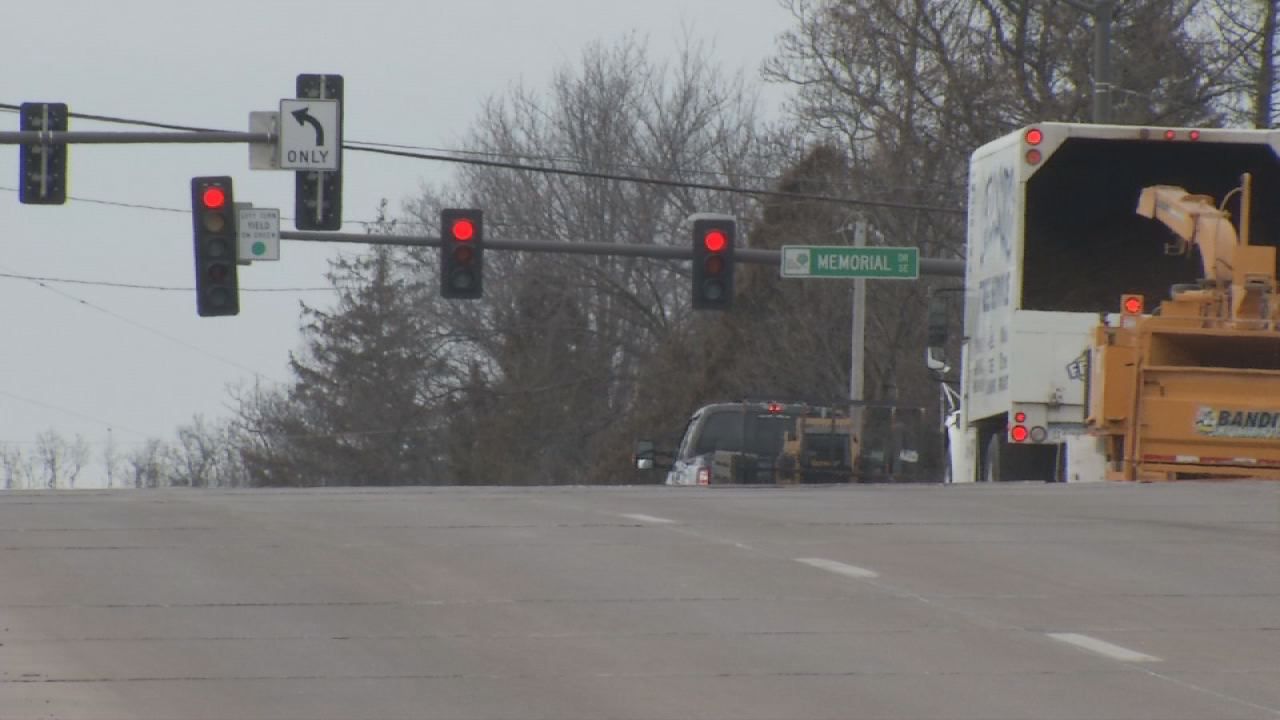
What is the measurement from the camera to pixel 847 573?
36.4ft

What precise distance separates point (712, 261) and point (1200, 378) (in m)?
12.4

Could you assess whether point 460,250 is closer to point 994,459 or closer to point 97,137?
point 97,137

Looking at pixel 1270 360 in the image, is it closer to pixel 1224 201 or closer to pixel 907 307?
pixel 1224 201

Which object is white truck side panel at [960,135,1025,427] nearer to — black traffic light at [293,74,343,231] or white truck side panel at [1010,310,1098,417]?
white truck side panel at [1010,310,1098,417]

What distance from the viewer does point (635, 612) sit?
9.78m

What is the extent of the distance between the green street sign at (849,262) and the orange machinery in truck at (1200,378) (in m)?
11.2

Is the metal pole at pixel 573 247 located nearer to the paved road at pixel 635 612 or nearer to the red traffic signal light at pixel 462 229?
the red traffic signal light at pixel 462 229

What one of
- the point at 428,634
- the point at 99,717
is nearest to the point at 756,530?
the point at 428,634

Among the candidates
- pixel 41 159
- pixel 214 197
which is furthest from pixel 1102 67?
pixel 41 159

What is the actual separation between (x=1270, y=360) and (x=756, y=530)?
715 centimetres

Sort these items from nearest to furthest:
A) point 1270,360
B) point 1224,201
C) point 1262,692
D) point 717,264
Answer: point 1262,692 → point 1270,360 → point 1224,201 → point 717,264

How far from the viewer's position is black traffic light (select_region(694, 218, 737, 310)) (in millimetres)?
29719

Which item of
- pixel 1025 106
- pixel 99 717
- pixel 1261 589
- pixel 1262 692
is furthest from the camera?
pixel 1025 106

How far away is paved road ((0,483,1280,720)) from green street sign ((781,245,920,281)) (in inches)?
604
